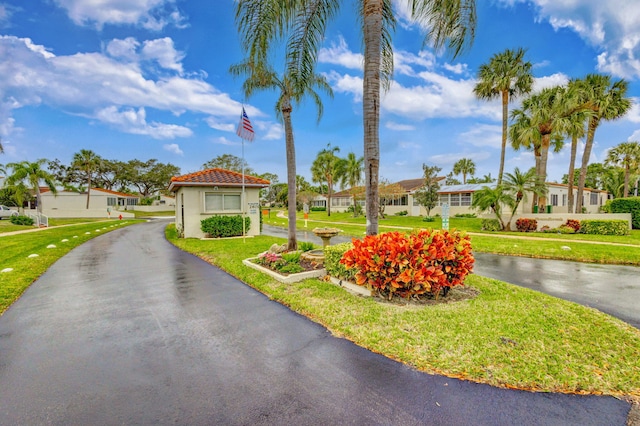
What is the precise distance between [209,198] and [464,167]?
172 ft

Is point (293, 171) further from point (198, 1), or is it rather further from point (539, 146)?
point (539, 146)

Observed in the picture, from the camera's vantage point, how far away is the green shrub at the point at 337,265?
6480 mm

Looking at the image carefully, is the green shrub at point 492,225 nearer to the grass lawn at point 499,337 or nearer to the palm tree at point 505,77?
the palm tree at point 505,77

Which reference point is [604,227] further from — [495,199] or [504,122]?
[504,122]

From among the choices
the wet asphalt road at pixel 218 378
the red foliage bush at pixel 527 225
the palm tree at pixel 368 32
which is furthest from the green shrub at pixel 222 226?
the red foliage bush at pixel 527 225

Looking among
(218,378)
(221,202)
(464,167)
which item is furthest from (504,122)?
(464,167)

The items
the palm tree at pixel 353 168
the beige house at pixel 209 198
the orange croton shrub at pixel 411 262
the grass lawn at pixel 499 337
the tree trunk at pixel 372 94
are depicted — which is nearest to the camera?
the grass lawn at pixel 499 337

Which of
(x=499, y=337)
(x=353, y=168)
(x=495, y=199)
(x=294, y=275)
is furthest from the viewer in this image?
(x=353, y=168)

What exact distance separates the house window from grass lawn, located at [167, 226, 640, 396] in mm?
11430

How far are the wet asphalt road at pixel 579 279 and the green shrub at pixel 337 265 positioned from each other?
4396 mm

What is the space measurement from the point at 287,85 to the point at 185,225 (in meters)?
9.72

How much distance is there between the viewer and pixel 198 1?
11422 mm

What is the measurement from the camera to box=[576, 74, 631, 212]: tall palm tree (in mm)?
20266

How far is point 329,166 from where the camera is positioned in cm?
4375
